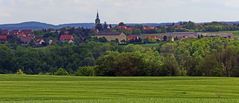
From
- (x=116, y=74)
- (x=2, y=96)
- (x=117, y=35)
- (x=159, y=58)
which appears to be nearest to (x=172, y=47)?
(x=159, y=58)

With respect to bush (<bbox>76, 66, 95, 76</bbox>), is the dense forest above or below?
above

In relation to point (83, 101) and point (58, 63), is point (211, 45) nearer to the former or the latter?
point (58, 63)

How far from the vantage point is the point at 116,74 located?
69.8m

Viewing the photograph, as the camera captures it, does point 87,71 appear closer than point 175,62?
No

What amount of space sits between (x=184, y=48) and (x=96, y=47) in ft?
111

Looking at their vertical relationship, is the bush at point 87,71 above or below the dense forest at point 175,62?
below

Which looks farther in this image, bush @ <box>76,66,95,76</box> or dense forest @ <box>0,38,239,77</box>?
bush @ <box>76,66,95,76</box>

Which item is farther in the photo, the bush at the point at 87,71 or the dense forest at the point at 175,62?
the bush at the point at 87,71

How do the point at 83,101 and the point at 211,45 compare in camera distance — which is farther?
the point at 211,45

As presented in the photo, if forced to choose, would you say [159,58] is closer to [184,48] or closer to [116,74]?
[116,74]

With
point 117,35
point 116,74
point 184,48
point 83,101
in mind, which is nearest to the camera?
point 83,101

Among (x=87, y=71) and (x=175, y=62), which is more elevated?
(x=175, y=62)

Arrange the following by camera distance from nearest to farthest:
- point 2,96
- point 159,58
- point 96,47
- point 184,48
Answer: point 2,96 < point 159,58 < point 184,48 < point 96,47

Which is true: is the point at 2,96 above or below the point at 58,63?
above
